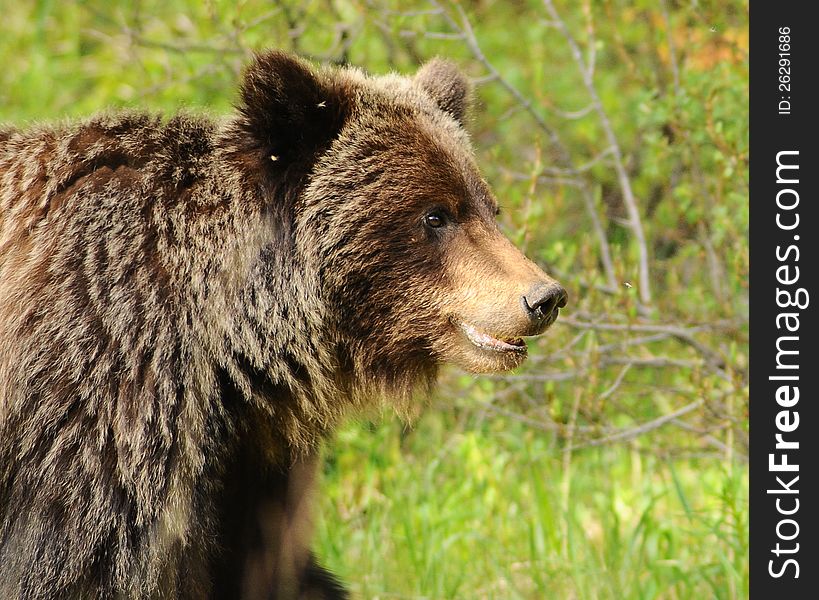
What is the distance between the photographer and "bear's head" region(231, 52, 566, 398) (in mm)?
3797

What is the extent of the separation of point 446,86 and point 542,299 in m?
1.28

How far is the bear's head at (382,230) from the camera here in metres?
3.80

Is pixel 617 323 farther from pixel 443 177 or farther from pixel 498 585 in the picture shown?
pixel 443 177

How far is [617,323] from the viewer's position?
6277 mm

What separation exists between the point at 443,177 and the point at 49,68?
512 cm

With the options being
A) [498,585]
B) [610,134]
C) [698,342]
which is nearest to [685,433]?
[698,342]

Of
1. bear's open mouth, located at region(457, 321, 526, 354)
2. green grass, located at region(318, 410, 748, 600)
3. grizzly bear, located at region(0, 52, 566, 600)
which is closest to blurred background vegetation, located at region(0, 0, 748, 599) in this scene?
green grass, located at region(318, 410, 748, 600)

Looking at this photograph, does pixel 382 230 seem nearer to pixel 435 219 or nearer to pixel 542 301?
pixel 435 219

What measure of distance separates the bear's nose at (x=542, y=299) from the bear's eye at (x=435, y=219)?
0.47 metres

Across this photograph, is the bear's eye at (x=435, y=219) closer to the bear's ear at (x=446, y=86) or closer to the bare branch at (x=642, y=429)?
the bear's ear at (x=446, y=86)

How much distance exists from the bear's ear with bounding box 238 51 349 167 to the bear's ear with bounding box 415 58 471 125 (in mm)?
583

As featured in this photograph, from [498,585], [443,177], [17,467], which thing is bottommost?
[498,585]

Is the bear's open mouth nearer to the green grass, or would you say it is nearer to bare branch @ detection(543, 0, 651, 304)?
the green grass

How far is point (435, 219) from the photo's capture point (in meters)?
3.91
